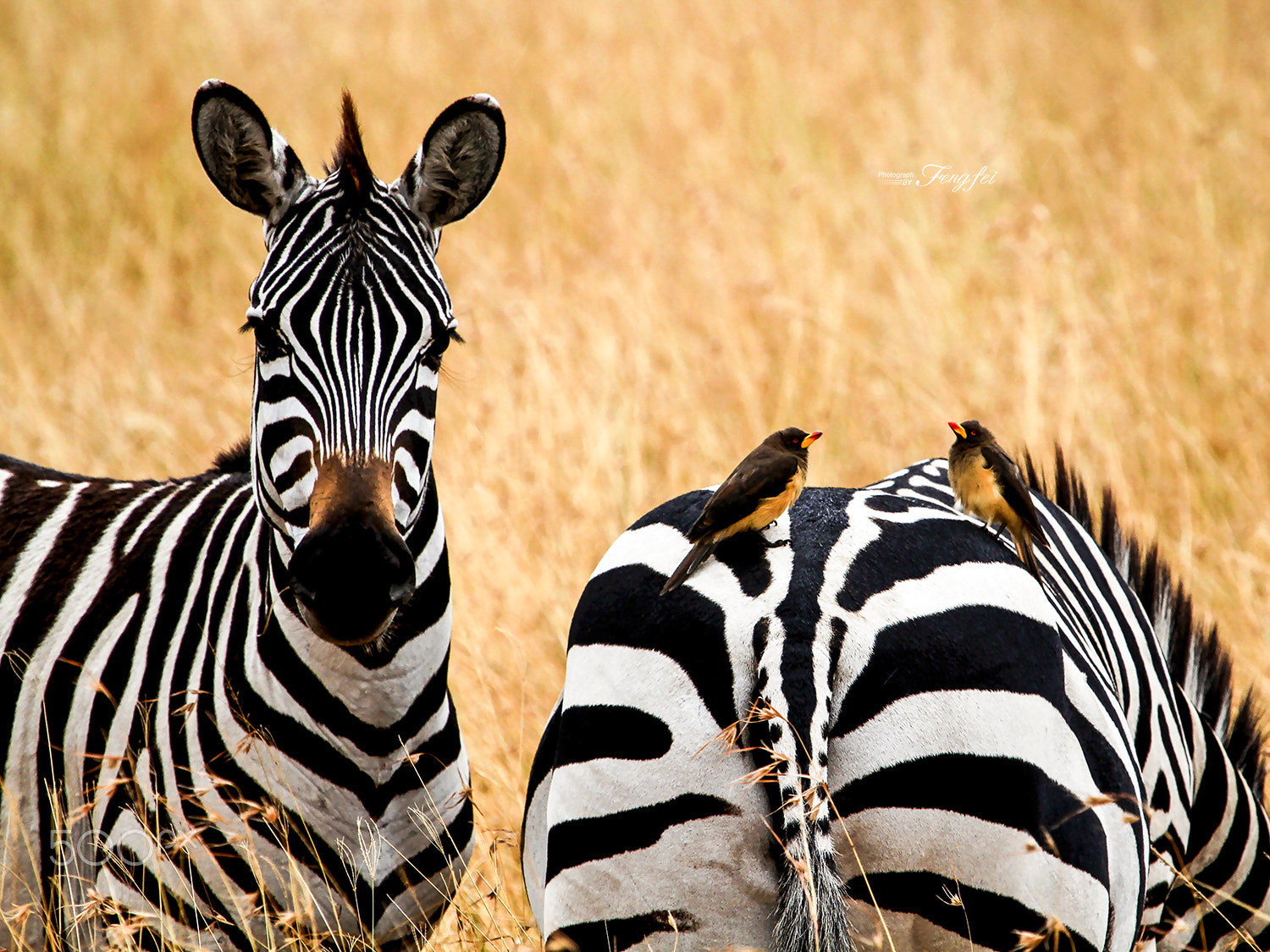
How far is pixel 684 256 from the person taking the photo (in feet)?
24.9

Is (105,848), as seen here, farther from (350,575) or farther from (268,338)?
(268,338)

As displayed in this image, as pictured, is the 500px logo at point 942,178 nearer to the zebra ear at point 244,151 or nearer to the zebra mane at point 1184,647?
the zebra mane at point 1184,647

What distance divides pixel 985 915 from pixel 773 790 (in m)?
0.40

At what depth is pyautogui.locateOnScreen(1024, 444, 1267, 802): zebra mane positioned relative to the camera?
3119 millimetres

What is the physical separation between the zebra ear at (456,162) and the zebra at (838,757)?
50.3 inches

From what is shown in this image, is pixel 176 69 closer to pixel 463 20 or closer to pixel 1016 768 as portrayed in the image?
pixel 463 20

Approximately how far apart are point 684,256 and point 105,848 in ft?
18.9

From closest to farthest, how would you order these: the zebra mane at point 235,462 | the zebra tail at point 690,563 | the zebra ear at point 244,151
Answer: the zebra tail at point 690,563, the zebra ear at point 244,151, the zebra mane at point 235,462

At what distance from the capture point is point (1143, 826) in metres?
1.97

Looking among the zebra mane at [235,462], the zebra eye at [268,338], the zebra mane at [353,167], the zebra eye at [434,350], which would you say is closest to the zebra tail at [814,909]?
the zebra eye at [434,350]

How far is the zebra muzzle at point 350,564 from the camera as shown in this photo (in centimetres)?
232

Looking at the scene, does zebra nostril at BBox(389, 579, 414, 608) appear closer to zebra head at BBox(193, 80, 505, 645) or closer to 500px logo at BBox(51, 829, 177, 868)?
zebra head at BBox(193, 80, 505, 645)

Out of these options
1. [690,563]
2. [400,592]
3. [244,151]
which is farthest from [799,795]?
[244,151]

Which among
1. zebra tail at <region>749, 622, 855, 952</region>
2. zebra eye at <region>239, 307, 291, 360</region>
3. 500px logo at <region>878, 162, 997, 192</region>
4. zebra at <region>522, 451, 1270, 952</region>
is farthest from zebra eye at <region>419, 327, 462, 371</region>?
500px logo at <region>878, 162, 997, 192</region>
